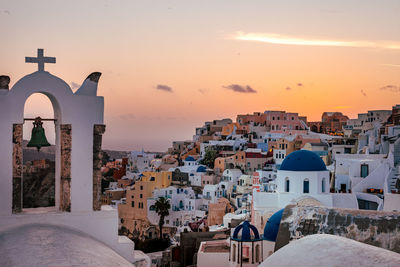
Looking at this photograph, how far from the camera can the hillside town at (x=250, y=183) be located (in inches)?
728

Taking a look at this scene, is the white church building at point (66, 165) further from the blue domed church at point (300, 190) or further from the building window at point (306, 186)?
the building window at point (306, 186)

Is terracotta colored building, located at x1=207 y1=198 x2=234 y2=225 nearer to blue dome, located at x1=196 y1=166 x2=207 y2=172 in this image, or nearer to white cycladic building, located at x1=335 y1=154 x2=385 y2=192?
white cycladic building, located at x1=335 y1=154 x2=385 y2=192

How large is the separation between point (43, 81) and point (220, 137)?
57611 mm

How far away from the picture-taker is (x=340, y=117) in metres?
65.4

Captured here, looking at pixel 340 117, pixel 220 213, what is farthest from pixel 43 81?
pixel 340 117

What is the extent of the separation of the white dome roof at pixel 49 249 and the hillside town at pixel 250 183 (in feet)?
17.9

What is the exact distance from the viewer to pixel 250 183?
1590 inches

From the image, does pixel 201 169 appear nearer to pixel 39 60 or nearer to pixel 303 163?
pixel 303 163

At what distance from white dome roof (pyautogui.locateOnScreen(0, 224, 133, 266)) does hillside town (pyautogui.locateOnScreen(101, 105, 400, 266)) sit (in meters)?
5.44

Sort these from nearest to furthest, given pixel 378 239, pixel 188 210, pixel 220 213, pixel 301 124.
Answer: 1. pixel 378 239
2. pixel 220 213
3. pixel 188 210
4. pixel 301 124

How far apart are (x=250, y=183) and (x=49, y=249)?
118 feet

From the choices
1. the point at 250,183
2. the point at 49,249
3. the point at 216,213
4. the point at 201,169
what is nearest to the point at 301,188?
the point at 216,213

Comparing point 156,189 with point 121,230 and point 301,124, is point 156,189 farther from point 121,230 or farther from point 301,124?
point 301,124


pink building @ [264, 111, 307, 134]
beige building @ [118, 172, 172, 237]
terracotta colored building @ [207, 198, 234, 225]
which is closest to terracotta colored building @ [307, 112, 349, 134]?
pink building @ [264, 111, 307, 134]
